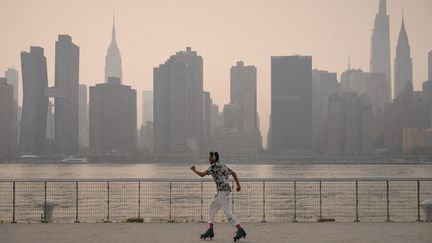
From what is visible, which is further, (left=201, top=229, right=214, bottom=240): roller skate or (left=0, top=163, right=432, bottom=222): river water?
(left=0, top=163, right=432, bottom=222): river water

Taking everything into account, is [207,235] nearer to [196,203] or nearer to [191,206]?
[191,206]

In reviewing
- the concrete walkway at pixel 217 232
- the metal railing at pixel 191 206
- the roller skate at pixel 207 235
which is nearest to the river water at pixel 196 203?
the metal railing at pixel 191 206

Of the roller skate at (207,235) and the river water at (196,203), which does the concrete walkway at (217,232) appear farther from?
the river water at (196,203)

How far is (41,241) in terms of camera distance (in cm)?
1472

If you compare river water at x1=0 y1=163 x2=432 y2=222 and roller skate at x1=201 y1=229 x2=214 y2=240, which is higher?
roller skate at x1=201 y1=229 x2=214 y2=240

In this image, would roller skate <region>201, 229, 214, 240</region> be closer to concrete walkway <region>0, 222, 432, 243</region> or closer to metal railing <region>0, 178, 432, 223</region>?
concrete walkway <region>0, 222, 432, 243</region>

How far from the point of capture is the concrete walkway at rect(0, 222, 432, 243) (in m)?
14.9

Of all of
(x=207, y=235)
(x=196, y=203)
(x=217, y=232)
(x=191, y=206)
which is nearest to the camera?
(x=207, y=235)

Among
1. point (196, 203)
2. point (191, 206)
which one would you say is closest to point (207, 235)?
point (191, 206)

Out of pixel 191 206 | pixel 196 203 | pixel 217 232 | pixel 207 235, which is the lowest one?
pixel 196 203

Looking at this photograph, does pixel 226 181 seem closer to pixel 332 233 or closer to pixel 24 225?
pixel 332 233

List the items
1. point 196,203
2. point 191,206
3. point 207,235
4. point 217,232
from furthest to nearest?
1. point 196,203
2. point 191,206
3. point 217,232
4. point 207,235

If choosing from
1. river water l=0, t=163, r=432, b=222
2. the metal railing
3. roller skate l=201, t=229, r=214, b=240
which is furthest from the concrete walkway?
the metal railing

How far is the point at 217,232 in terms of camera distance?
16.7 m
